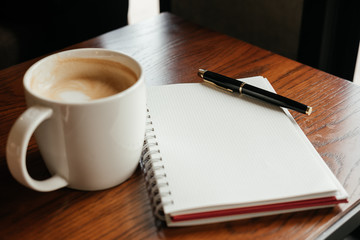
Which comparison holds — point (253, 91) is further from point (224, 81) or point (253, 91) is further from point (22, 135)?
point (22, 135)

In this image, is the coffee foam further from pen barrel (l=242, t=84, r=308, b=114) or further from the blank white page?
pen barrel (l=242, t=84, r=308, b=114)

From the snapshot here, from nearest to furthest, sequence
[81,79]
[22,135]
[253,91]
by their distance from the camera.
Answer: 1. [22,135]
2. [81,79]
3. [253,91]

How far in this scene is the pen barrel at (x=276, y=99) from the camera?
57 centimetres

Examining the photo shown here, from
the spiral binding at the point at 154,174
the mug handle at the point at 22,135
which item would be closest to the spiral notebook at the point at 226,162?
the spiral binding at the point at 154,174

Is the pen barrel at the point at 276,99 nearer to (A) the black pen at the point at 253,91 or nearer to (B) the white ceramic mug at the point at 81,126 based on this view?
(A) the black pen at the point at 253,91

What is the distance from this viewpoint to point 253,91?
1.94ft

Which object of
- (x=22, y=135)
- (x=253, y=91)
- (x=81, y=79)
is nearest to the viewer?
(x=22, y=135)

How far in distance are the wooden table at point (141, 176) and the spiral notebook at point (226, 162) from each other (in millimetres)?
16

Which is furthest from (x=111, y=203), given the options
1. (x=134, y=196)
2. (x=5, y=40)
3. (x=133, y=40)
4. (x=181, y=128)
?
(x=5, y=40)

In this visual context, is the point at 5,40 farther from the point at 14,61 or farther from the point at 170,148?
the point at 170,148

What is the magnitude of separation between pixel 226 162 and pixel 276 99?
15cm

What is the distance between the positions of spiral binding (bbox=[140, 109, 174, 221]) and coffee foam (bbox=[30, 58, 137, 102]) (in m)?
0.08

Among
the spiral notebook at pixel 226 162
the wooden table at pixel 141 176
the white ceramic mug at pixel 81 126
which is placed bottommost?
the wooden table at pixel 141 176

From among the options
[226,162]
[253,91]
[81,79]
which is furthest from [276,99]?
[81,79]
